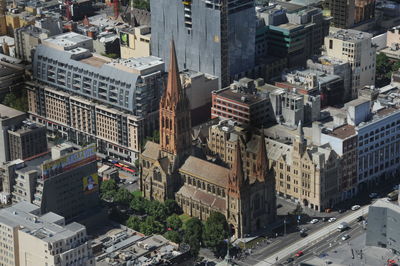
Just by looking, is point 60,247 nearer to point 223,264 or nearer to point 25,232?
point 25,232

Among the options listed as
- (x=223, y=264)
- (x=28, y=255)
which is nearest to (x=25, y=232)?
(x=28, y=255)

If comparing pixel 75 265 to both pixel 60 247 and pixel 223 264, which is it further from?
pixel 223 264

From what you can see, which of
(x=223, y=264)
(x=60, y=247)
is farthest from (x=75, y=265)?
(x=223, y=264)

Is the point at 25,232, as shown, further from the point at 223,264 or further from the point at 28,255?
the point at 223,264

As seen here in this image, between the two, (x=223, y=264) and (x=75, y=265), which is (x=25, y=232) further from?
(x=223, y=264)

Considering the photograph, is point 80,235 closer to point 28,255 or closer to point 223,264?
point 28,255

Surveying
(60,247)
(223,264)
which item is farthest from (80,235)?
(223,264)
